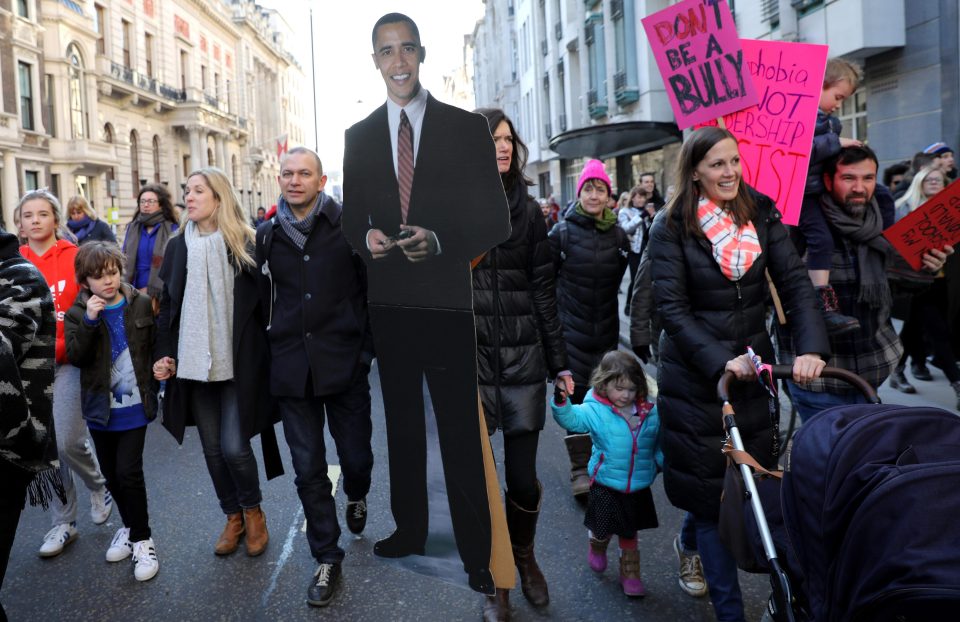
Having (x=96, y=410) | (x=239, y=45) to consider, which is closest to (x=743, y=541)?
(x=96, y=410)

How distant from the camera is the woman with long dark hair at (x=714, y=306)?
303 centimetres

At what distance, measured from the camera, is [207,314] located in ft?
13.2

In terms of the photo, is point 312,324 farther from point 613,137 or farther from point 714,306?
point 613,137

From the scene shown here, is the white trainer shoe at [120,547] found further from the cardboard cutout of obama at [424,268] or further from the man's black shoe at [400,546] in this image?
the cardboard cutout of obama at [424,268]

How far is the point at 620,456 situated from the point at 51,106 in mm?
35175

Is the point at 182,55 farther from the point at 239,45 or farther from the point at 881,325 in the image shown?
the point at 881,325

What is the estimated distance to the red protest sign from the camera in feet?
12.1

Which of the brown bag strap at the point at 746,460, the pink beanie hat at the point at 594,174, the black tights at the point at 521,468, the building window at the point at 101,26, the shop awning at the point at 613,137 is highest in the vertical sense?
the building window at the point at 101,26

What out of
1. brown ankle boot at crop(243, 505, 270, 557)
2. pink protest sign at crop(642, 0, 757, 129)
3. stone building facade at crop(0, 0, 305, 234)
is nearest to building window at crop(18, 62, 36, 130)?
stone building facade at crop(0, 0, 305, 234)

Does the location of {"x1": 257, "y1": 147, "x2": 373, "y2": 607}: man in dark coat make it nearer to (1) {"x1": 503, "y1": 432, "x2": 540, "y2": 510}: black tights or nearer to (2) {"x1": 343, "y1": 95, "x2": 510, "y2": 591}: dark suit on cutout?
(2) {"x1": 343, "y1": 95, "x2": 510, "y2": 591}: dark suit on cutout

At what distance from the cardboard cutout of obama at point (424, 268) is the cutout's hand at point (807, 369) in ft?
3.61

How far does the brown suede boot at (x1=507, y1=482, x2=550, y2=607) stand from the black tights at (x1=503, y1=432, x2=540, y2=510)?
32mm

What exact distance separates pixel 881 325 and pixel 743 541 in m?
1.57

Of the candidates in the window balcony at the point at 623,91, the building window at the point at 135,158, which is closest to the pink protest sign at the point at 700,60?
the window balcony at the point at 623,91
